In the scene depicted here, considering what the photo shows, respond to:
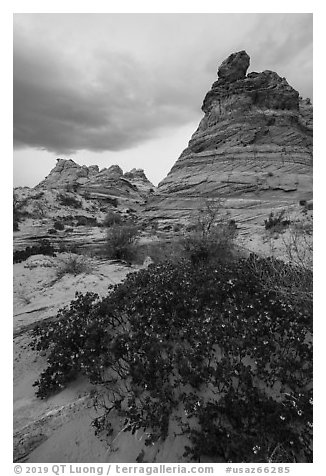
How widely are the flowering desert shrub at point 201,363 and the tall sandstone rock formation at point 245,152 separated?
17.7 metres

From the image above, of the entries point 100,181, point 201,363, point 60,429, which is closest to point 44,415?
point 60,429

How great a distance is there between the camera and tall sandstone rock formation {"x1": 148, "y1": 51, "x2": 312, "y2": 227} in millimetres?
24125

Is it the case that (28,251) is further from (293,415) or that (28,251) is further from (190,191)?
(190,191)

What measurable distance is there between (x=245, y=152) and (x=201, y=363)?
28.3m

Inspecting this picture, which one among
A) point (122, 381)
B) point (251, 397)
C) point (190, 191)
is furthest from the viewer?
point (190, 191)

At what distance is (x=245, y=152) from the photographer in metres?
28.0

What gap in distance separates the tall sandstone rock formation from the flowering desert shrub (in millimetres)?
17694

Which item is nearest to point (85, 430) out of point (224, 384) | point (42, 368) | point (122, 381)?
point (122, 381)

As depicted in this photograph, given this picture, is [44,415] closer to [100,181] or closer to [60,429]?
[60,429]

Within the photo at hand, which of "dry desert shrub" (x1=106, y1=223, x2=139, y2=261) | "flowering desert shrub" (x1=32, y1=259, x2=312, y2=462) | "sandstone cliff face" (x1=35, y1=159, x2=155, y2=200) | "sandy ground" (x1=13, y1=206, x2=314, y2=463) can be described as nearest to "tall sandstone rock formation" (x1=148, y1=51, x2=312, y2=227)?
"dry desert shrub" (x1=106, y1=223, x2=139, y2=261)

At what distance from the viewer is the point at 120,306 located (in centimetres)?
506

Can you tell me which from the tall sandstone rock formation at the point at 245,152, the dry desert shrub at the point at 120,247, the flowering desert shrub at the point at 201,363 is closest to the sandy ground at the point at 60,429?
the flowering desert shrub at the point at 201,363
